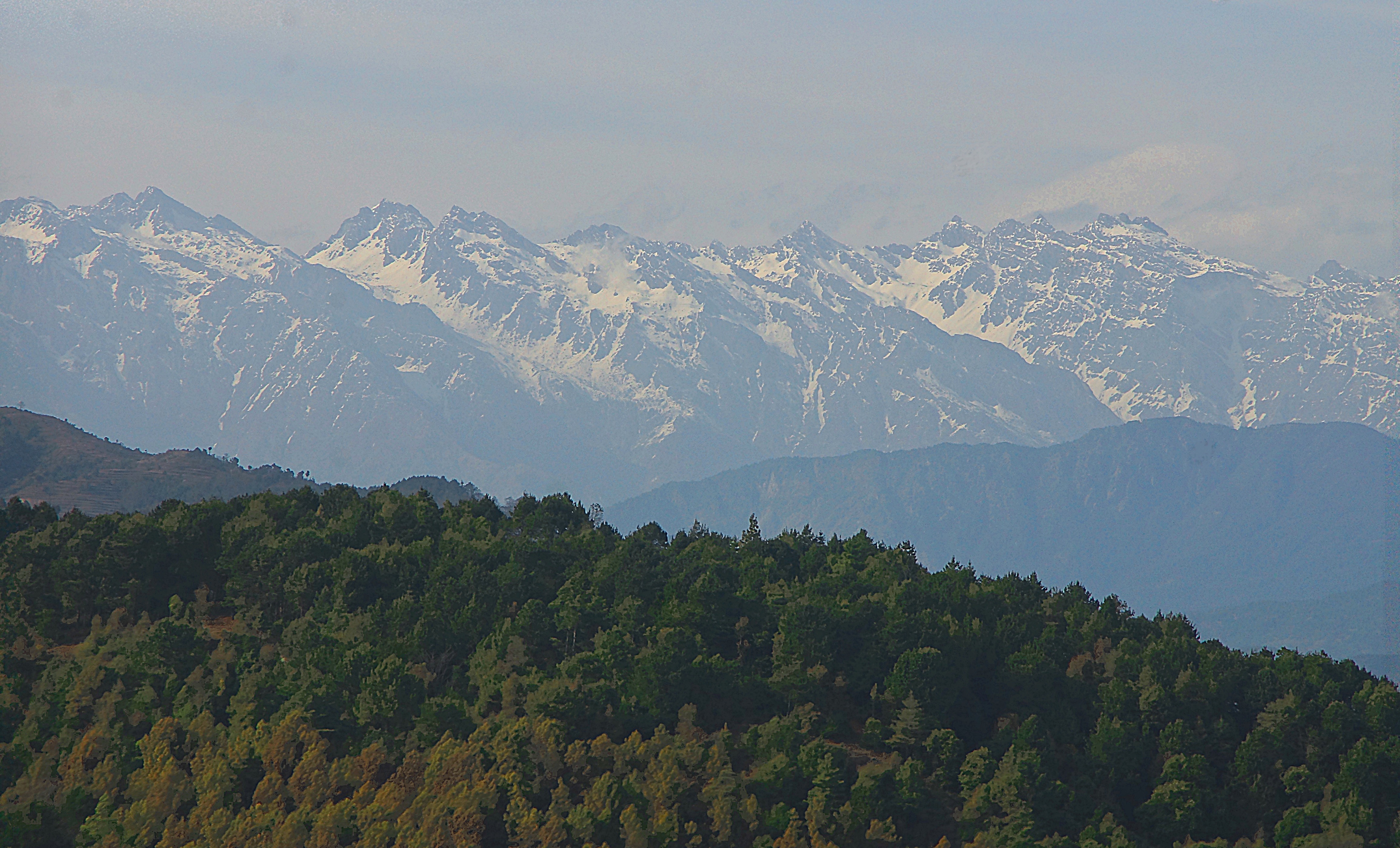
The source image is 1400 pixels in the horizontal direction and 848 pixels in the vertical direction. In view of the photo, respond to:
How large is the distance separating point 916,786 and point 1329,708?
3905 centimetres

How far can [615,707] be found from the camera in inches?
5207

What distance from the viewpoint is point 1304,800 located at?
132000 mm

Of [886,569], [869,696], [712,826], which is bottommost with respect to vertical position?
[712,826]

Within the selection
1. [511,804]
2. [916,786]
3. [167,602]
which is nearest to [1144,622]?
[916,786]

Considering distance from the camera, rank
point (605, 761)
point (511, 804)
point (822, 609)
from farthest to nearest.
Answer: point (822, 609) → point (605, 761) → point (511, 804)

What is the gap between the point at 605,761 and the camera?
12619 centimetres

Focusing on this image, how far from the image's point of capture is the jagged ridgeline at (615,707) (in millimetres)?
120312

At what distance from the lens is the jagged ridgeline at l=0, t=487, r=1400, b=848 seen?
120312mm

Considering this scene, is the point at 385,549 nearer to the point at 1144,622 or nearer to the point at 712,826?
the point at 712,826

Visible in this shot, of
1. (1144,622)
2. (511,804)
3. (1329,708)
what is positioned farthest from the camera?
(1144,622)

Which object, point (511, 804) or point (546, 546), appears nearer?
point (511, 804)

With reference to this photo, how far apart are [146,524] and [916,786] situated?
88.4 m

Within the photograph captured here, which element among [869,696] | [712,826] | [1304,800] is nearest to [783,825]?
[712,826]

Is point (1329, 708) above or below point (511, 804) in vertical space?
above
